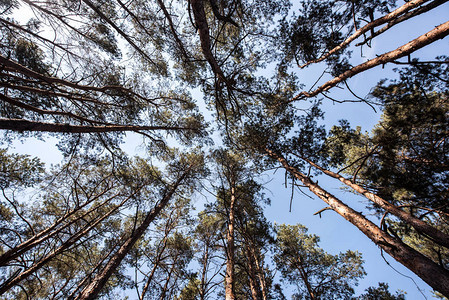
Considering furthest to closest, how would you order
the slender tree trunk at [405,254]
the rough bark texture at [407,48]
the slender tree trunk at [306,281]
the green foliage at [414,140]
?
1. the slender tree trunk at [306,281]
2. the green foliage at [414,140]
3. the rough bark texture at [407,48]
4. the slender tree trunk at [405,254]

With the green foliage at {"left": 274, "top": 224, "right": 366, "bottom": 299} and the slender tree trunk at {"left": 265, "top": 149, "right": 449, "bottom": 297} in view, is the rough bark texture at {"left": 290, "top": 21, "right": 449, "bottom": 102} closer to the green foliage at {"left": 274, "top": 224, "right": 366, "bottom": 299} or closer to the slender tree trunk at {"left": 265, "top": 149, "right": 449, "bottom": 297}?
the slender tree trunk at {"left": 265, "top": 149, "right": 449, "bottom": 297}

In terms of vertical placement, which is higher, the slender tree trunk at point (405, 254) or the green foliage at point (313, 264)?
the green foliage at point (313, 264)

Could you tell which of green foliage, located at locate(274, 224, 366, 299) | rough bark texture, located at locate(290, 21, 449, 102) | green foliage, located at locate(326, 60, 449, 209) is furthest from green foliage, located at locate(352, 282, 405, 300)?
rough bark texture, located at locate(290, 21, 449, 102)

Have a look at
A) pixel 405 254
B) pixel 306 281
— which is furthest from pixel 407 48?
pixel 306 281

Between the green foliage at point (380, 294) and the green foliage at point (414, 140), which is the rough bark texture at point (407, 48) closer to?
the green foliage at point (414, 140)

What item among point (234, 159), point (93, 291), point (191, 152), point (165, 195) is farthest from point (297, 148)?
point (93, 291)

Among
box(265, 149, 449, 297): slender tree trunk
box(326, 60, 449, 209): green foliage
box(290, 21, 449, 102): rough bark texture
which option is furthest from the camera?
box(326, 60, 449, 209): green foliage

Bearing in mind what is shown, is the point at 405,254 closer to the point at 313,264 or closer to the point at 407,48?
the point at 407,48

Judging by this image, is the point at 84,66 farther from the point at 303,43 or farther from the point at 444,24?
the point at 444,24

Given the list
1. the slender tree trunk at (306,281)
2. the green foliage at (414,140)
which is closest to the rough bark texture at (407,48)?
the green foliage at (414,140)

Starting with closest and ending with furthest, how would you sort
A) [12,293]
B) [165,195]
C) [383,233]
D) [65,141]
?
[383,233] → [65,141] → [165,195] → [12,293]

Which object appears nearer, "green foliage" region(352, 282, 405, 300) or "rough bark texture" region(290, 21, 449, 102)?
"rough bark texture" region(290, 21, 449, 102)

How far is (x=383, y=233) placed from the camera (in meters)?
3.17

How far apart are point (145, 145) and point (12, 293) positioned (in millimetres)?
11464
